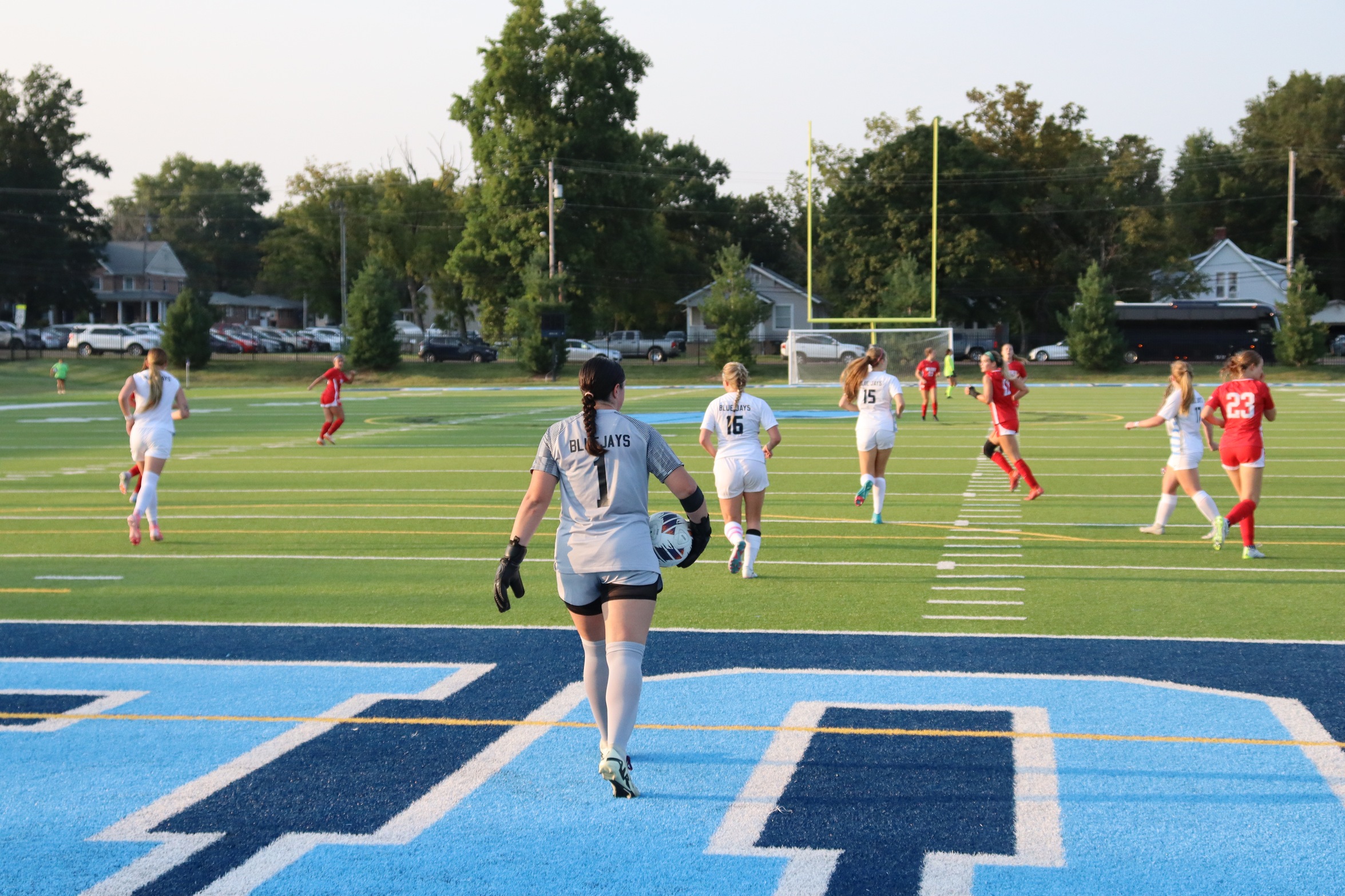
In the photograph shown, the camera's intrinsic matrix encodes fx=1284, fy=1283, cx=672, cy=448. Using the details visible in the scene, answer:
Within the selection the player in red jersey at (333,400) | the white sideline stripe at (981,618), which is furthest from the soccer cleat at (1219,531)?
the player in red jersey at (333,400)

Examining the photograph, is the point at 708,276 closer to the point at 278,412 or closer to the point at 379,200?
the point at 379,200

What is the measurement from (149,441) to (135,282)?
104m

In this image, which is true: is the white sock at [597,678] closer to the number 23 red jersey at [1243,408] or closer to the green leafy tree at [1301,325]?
the number 23 red jersey at [1243,408]

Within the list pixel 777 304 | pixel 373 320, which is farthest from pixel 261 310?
pixel 373 320

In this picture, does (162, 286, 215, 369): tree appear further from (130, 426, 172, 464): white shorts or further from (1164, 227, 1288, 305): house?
(1164, 227, 1288, 305): house

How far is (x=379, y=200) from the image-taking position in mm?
95375

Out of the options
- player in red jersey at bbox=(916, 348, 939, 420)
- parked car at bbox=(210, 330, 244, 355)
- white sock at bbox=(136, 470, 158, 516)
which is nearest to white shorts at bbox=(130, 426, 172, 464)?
white sock at bbox=(136, 470, 158, 516)

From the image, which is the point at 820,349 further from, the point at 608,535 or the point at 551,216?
the point at 608,535

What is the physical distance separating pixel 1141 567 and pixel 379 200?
90542 mm

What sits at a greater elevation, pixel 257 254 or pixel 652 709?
pixel 257 254

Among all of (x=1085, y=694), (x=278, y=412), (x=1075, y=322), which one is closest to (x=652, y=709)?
(x=1085, y=694)

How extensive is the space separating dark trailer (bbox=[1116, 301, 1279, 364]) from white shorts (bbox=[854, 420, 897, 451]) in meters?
49.5

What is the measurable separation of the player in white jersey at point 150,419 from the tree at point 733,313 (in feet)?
135

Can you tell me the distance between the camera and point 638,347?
2835 inches
